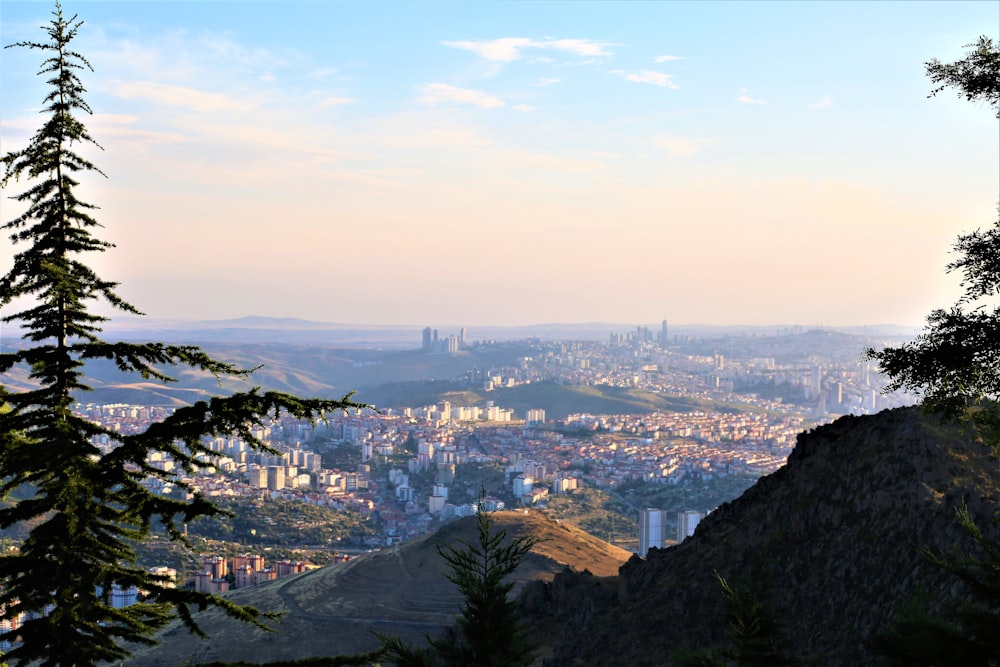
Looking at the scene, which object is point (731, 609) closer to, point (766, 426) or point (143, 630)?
point (143, 630)

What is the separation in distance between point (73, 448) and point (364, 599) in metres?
41.3

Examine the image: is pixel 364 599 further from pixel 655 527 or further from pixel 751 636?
pixel 751 636

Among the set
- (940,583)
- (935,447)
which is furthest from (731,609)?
(935,447)

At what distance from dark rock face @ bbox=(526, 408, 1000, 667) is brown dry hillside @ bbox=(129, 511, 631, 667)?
9283 millimetres

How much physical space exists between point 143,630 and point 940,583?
1787 centimetres

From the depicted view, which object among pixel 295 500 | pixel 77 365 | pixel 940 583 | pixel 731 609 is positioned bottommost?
pixel 295 500

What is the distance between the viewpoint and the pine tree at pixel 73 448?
7.00 metres

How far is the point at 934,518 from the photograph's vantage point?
2269 cm

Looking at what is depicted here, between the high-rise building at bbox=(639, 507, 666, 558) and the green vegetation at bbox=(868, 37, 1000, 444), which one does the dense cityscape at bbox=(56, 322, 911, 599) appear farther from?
the green vegetation at bbox=(868, 37, 1000, 444)

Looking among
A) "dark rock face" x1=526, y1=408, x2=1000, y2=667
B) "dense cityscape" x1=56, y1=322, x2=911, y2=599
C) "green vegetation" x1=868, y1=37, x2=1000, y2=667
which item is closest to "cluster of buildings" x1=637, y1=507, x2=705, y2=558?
"dense cityscape" x1=56, y1=322, x2=911, y2=599

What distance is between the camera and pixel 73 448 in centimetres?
700

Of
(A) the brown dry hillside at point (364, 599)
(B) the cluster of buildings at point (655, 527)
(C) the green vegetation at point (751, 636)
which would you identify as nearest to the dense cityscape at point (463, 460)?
(B) the cluster of buildings at point (655, 527)

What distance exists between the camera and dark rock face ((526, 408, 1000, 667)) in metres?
21.8

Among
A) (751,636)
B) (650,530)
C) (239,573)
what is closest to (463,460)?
(650,530)
